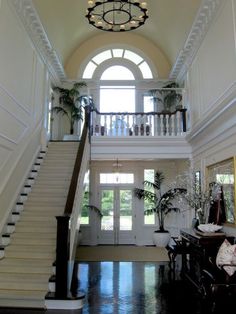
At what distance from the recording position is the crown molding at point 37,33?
663cm

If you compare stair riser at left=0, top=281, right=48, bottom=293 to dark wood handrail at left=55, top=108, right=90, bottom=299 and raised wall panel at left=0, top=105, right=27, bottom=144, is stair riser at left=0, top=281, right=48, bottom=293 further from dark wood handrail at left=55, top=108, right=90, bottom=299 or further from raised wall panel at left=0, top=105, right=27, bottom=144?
raised wall panel at left=0, top=105, right=27, bottom=144

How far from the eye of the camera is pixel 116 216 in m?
11.1

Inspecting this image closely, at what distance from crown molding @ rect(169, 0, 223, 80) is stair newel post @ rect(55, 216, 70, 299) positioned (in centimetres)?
509

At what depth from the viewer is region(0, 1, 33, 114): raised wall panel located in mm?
5750

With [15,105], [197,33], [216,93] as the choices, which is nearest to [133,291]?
[216,93]

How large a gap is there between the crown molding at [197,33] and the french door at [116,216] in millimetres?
4564

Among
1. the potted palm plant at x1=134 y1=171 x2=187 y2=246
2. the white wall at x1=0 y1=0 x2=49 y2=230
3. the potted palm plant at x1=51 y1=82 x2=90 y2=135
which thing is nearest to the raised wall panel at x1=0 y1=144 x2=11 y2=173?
the white wall at x1=0 y1=0 x2=49 y2=230

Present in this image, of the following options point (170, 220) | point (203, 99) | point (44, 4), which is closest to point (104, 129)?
point (203, 99)

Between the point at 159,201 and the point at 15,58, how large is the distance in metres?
6.30

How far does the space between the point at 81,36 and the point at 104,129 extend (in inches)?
175

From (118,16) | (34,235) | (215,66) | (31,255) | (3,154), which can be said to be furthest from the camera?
(118,16)

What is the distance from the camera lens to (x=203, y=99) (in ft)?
24.2

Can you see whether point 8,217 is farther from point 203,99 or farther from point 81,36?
point 81,36

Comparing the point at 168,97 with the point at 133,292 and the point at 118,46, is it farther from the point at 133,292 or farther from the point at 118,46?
the point at 133,292
